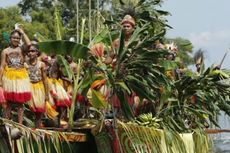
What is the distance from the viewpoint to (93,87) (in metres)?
6.95

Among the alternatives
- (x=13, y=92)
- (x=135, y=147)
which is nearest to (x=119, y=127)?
(x=135, y=147)

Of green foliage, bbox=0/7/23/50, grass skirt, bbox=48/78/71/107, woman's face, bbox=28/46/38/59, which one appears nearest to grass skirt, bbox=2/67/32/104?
woman's face, bbox=28/46/38/59

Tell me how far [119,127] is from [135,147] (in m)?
0.26

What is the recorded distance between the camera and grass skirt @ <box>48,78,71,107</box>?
781 cm

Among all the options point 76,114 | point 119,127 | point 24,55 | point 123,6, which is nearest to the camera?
point 119,127

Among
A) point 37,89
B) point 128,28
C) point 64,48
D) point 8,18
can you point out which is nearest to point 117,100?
point 128,28

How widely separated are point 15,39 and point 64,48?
72cm

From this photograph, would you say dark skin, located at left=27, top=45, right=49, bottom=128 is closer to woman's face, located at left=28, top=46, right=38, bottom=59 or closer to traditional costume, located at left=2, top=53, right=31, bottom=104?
woman's face, located at left=28, top=46, right=38, bottom=59

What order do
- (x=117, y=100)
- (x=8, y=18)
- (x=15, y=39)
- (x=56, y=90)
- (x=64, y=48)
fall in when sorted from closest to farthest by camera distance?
(x=64, y=48)
(x=15, y=39)
(x=117, y=100)
(x=56, y=90)
(x=8, y=18)

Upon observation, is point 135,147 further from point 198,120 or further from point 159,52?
point 198,120

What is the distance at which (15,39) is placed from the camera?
6.46 meters

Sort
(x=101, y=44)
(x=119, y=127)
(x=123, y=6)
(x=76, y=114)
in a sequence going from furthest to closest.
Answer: (x=76, y=114)
(x=123, y=6)
(x=101, y=44)
(x=119, y=127)

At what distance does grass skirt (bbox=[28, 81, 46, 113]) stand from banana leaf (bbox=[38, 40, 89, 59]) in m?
1.18

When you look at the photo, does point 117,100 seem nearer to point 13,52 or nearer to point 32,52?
point 32,52
